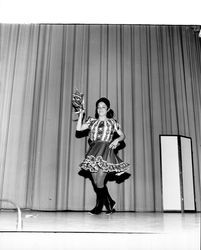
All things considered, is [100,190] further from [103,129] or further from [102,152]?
[103,129]

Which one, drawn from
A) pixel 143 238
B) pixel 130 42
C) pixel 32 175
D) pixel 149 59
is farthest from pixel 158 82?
pixel 143 238

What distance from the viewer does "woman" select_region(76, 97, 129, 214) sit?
3.25m

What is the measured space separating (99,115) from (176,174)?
164 cm

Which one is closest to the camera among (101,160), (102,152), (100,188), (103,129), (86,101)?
(100,188)

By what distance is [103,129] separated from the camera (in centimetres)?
370

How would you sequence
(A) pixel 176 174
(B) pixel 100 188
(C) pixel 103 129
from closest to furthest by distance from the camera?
(B) pixel 100 188
(C) pixel 103 129
(A) pixel 176 174

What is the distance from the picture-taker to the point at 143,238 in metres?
1.52

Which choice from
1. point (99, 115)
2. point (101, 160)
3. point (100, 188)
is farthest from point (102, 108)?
point (100, 188)

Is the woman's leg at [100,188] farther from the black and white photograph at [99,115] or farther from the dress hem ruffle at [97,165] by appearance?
the black and white photograph at [99,115]

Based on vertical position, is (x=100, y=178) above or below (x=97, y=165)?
below

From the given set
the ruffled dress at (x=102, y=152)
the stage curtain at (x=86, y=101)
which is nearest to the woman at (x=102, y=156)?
the ruffled dress at (x=102, y=152)

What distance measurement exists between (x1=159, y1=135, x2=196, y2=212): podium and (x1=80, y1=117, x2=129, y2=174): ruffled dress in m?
1.19

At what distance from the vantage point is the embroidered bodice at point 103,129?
144 inches

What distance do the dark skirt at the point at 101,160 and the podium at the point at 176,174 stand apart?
125 centimetres
